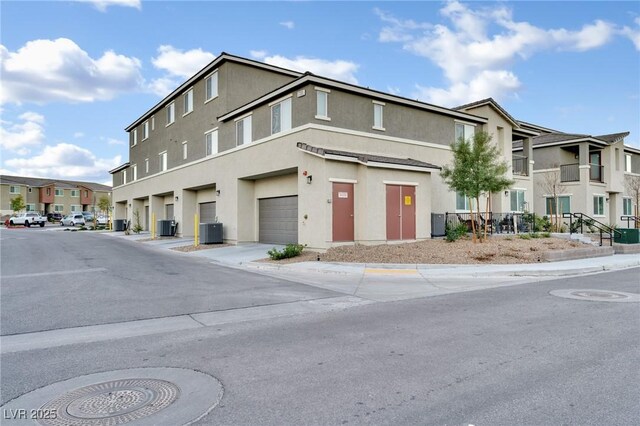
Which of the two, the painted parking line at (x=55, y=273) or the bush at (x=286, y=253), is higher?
the bush at (x=286, y=253)

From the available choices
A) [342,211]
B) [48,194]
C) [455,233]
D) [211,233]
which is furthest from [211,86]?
[48,194]

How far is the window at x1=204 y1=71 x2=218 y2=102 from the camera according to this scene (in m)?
26.4

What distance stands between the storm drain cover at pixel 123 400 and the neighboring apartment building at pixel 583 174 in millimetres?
31756

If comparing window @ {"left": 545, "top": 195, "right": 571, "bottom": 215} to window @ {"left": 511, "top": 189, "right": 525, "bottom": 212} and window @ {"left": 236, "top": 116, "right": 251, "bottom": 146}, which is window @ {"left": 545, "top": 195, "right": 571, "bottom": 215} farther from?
window @ {"left": 236, "top": 116, "right": 251, "bottom": 146}

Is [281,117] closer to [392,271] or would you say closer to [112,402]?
[392,271]

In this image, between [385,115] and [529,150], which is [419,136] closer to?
[385,115]

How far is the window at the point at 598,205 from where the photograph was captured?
3206 cm

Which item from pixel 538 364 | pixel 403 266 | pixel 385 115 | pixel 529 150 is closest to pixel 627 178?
pixel 529 150

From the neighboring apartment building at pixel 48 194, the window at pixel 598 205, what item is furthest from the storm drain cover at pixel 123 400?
the neighboring apartment building at pixel 48 194

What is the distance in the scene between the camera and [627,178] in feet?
116

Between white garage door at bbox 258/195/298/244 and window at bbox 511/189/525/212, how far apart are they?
16.1 metres

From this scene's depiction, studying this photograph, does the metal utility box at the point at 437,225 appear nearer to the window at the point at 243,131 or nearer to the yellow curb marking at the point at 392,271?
the yellow curb marking at the point at 392,271

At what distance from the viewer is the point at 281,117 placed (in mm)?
20047

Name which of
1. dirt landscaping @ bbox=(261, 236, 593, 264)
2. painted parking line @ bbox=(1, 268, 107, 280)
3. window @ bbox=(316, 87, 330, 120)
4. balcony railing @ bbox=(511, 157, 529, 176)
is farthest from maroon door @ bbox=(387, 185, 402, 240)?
balcony railing @ bbox=(511, 157, 529, 176)
